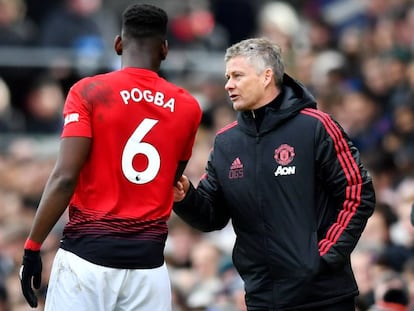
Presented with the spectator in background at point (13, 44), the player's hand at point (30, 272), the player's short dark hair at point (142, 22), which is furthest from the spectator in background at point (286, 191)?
the spectator in background at point (13, 44)

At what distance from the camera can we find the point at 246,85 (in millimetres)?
7441

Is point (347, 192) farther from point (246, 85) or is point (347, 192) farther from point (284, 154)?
point (246, 85)

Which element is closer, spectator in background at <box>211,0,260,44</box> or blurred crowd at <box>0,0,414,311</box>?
blurred crowd at <box>0,0,414,311</box>

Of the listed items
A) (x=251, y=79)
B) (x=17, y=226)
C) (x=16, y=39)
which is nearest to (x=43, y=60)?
(x=16, y=39)

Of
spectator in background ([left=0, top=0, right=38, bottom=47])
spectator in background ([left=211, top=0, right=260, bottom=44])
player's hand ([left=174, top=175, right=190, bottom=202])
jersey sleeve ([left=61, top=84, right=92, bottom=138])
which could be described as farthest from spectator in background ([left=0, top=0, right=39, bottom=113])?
jersey sleeve ([left=61, top=84, right=92, bottom=138])

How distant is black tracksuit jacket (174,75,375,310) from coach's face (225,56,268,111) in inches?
3.0

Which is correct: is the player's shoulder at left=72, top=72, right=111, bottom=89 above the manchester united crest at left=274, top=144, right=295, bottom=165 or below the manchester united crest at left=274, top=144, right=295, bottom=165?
above

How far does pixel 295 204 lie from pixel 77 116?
1307 mm

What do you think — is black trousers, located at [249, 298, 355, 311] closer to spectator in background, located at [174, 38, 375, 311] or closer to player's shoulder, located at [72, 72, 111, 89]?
spectator in background, located at [174, 38, 375, 311]

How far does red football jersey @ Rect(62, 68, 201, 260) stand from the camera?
22.8 feet

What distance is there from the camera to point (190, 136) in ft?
24.0

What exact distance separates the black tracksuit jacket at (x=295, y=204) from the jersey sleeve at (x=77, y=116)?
102 centimetres

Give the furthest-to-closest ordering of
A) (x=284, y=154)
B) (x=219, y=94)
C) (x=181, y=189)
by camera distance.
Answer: (x=219, y=94) → (x=181, y=189) → (x=284, y=154)

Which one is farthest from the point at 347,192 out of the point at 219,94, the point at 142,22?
the point at 219,94
